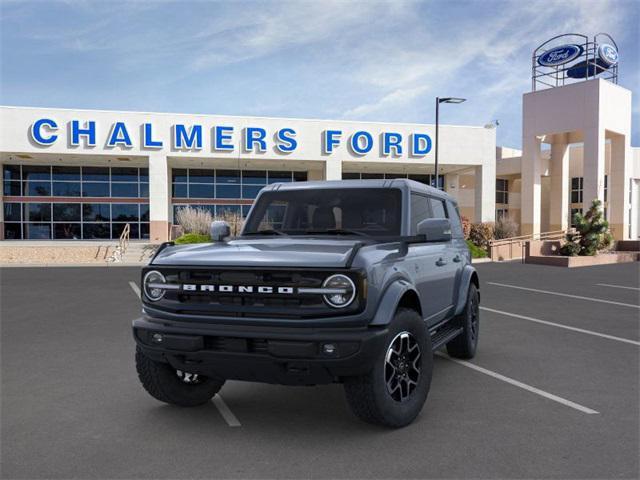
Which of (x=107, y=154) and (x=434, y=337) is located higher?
(x=107, y=154)

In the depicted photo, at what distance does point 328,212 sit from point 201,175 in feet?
108

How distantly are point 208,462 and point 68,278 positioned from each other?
49.0ft

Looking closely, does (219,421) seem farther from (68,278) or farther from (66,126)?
(66,126)

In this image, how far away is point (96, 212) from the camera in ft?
117

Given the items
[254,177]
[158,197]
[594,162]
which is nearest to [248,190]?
[254,177]

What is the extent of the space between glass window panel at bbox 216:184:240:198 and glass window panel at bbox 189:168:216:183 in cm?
71

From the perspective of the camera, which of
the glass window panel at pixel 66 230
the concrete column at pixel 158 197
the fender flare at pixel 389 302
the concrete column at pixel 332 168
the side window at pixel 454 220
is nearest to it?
the fender flare at pixel 389 302

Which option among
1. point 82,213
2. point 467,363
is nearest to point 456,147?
point 82,213

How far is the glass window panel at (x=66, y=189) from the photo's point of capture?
35062mm

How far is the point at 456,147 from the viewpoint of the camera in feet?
116

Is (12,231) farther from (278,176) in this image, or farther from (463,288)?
(463,288)

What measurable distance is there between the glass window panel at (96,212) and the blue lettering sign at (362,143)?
1624 centimetres

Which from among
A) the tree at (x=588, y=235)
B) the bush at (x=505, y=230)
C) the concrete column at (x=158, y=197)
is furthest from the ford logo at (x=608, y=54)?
the concrete column at (x=158, y=197)

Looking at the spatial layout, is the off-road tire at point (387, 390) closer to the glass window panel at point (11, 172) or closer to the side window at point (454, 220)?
the side window at point (454, 220)
